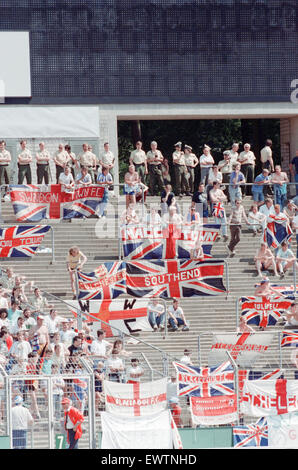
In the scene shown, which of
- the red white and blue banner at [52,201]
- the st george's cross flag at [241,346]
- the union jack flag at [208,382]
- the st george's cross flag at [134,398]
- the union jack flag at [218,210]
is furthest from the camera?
the union jack flag at [218,210]

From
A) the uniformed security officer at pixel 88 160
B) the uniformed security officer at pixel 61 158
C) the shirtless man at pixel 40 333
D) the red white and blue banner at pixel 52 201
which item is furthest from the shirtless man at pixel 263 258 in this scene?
the shirtless man at pixel 40 333

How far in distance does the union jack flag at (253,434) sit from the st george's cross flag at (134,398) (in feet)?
3.98

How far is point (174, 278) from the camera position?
23.8 meters

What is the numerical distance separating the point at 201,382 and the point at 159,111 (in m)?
16.4

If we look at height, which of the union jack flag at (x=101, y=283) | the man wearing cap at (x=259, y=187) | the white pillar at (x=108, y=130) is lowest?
the union jack flag at (x=101, y=283)

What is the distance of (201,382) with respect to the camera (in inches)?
643

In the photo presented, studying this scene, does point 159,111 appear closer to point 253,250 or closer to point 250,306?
point 253,250

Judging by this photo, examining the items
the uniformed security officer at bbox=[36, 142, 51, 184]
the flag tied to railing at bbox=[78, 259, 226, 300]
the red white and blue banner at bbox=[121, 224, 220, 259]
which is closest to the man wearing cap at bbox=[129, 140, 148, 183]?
the uniformed security officer at bbox=[36, 142, 51, 184]

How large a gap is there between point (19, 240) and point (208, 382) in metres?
9.60

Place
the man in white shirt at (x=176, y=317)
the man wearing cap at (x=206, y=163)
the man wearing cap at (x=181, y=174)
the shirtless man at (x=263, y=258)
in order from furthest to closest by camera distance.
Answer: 1. the man wearing cap at (x=181, y=174)
2. the man wearing cap at (x=206, y=163)
3. the shirtless man at (x=263, y=258)
4. the man in white shirt at (x=176, y=317)

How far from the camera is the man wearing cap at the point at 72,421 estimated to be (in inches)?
545

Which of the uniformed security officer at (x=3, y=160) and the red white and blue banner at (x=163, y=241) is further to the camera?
the uniformed security officer at (x=3, y=160)

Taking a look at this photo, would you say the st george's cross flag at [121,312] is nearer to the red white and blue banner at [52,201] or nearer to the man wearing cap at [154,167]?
the red white and blue banner at [52,201]
